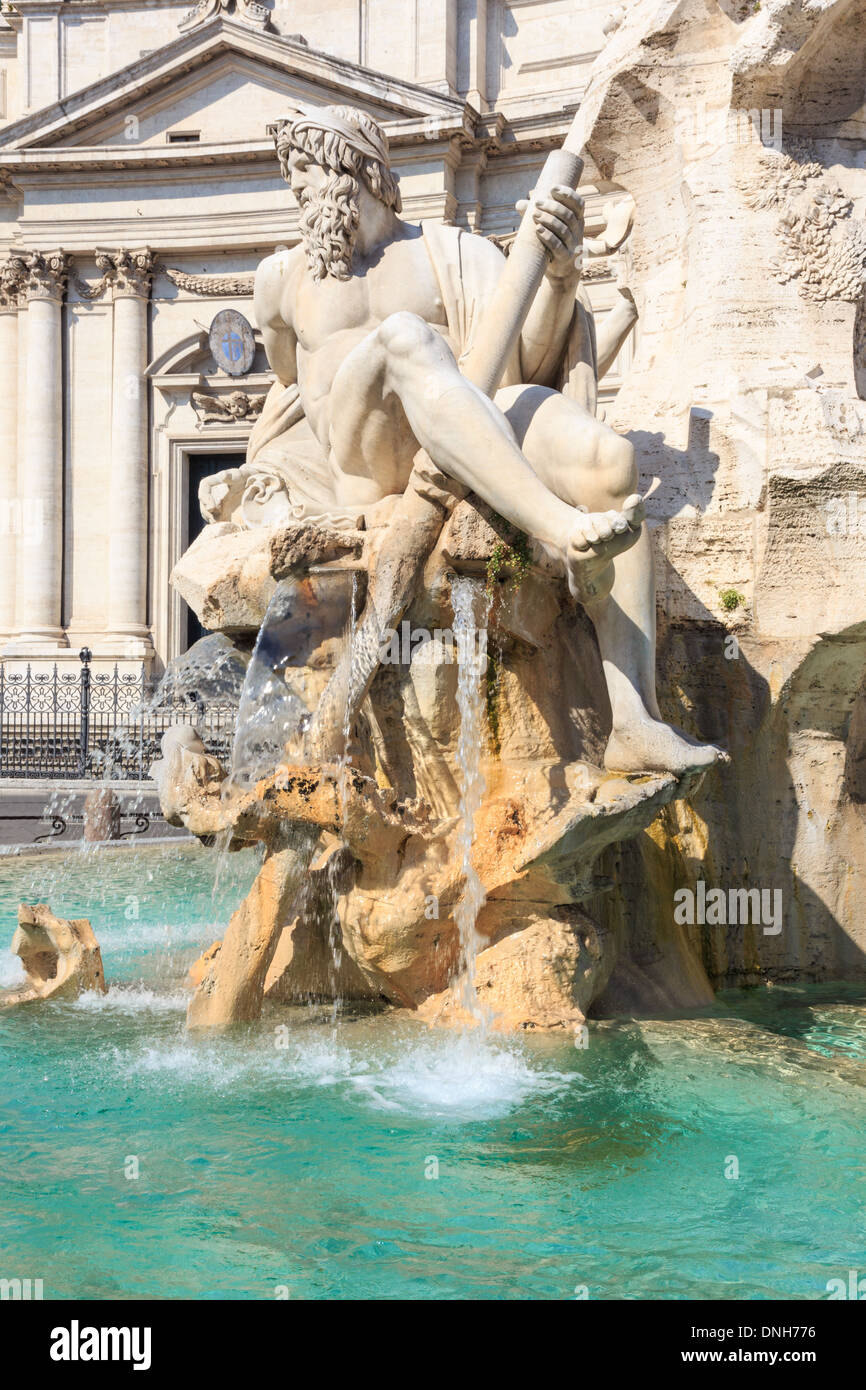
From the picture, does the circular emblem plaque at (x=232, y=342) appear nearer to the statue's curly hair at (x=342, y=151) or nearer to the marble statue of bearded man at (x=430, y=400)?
the marble statue of bearded man at (x=430, y=400)

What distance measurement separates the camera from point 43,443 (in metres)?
24.4

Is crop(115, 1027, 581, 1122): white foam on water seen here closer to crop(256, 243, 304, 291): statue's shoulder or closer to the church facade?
crop(256, 243, 304, 291): statue's shoulder

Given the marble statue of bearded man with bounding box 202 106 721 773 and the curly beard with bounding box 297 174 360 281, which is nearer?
the marble statue of bearded man with bounding box 202 106 721 773

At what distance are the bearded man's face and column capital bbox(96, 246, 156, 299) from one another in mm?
20109

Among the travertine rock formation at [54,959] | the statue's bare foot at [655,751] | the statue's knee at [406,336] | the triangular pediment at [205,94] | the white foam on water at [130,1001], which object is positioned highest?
the triangular pediment at [205,94]

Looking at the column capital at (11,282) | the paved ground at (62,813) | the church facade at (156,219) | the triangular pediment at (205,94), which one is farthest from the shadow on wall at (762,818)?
the column capital at (11,282)

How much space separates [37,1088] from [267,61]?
22.3m

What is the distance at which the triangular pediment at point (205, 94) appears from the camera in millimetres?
22578

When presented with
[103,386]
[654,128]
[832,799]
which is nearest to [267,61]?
[103,386]

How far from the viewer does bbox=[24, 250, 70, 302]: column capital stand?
2427 centimetres

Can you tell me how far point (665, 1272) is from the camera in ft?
9.66

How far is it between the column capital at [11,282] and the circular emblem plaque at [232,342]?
358 cm

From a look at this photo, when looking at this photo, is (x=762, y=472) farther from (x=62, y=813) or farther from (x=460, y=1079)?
(x=62, y=813)

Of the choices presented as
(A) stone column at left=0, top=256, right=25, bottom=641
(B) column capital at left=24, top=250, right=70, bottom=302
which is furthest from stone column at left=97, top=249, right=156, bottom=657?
(A) stone column at left=0, top=256, right=25, bottom=641
